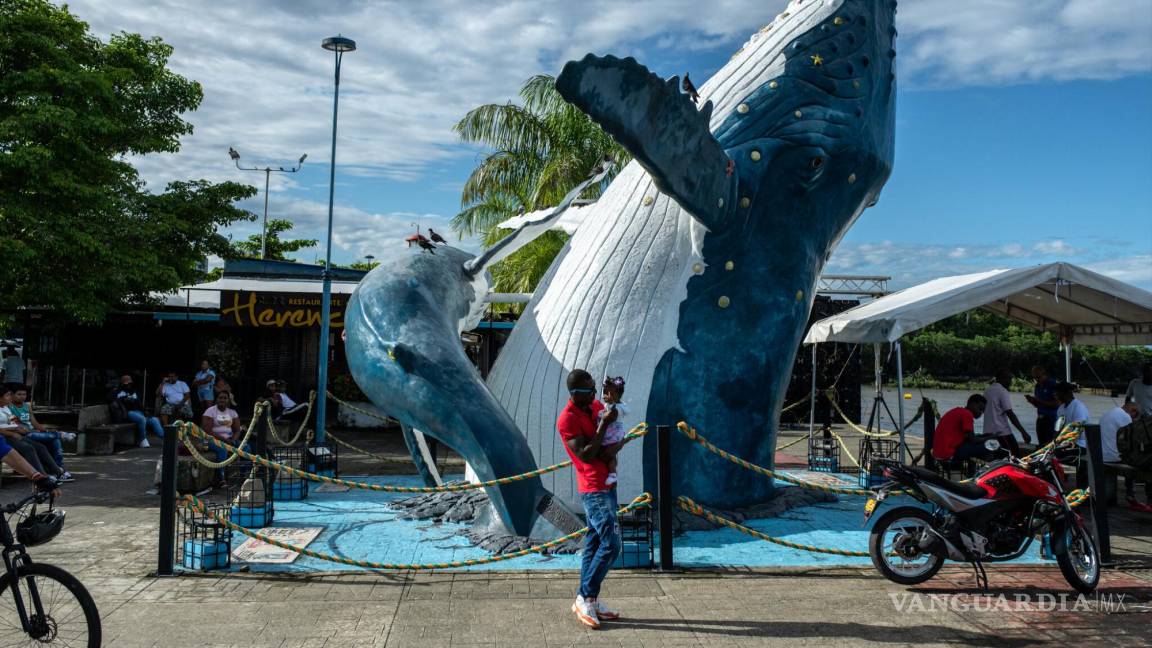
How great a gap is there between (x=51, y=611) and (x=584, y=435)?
10.1 ft

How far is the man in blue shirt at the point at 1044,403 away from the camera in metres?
12.8

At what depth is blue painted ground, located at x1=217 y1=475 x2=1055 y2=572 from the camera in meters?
7.36

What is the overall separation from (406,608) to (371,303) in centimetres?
351

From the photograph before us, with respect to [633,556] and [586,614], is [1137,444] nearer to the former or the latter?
[633,556]

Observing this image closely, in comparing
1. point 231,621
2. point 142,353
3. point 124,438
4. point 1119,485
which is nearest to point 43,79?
point 124,438

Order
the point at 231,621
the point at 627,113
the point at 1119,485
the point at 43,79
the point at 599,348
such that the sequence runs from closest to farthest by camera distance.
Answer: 1. the point at 231,621
2. the point at 627,113
3. the point at 599,348
4. the point at 1119,485
5. the point at 43,79

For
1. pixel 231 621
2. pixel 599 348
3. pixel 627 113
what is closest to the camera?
pixel 231 621

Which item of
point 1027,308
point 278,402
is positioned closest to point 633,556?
point 278,402

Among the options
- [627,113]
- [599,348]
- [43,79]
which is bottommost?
[599,348]

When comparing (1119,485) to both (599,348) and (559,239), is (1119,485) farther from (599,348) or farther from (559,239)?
(559,239)

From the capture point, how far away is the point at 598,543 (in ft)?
18.8

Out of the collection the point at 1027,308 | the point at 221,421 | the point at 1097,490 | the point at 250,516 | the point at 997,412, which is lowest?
the point at 250,516

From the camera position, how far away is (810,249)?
932 centimetres

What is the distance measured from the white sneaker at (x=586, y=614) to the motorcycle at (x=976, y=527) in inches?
87.3
